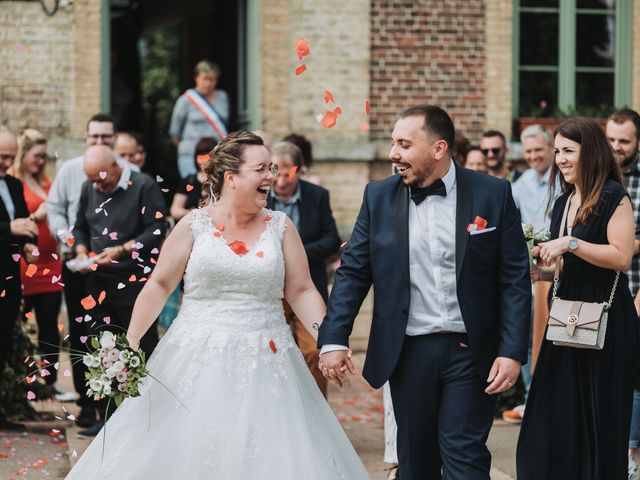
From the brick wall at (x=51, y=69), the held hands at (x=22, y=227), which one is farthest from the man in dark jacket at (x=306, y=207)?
the brick wall at (x=51, y=69)

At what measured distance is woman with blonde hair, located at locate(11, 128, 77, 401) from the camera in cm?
981

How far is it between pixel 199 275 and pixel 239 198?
431 mm

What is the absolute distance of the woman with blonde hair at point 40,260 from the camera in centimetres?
981

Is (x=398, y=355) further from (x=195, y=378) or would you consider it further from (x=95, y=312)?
(x=95, y=312)

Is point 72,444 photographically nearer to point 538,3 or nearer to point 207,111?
point 207,111

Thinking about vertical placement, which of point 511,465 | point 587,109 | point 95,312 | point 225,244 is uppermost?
point 587,109

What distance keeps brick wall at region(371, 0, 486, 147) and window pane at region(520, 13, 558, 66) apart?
68 centimetres

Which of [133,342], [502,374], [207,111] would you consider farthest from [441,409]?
[207,111]

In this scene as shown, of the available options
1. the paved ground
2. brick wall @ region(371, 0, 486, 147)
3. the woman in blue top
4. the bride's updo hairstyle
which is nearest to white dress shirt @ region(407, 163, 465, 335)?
the bride's updo hairstyle

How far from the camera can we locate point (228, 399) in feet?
19.5

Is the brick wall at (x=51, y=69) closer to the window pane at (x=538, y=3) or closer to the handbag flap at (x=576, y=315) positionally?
the window pane at (x=538, y=3)

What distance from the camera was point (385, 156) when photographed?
515 inches

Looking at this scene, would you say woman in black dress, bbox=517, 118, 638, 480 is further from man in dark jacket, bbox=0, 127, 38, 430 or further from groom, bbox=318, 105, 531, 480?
man in dark jacket, bbox=0, 127, 38, 430

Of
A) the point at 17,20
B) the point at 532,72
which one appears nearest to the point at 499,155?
the point at 532,72
